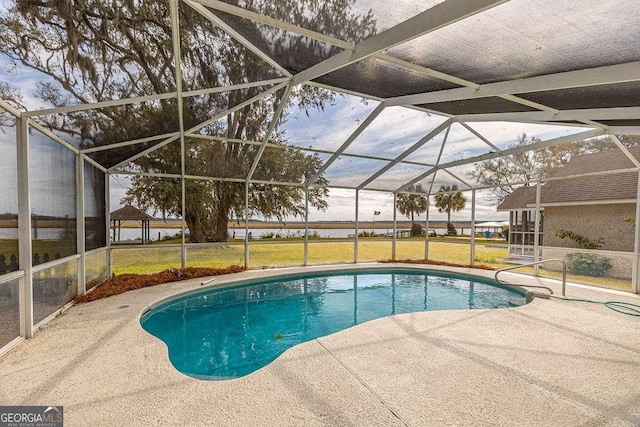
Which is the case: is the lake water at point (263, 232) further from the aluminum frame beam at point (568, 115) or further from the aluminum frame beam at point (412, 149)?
the aluminum frame beam at point (568, 115)

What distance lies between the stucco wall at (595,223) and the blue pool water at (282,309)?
4.53 metres

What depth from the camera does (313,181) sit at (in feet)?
32.2

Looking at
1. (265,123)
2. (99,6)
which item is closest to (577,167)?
(265,123)

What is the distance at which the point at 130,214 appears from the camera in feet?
27.6

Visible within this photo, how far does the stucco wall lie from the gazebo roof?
14227 millimetres

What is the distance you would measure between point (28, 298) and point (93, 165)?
3.86 meters

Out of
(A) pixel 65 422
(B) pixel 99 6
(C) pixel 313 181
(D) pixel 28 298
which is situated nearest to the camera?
(A) pixel 65 422

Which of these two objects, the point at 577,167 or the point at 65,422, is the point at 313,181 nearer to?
the point at 577,167

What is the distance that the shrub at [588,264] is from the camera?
7.63 m

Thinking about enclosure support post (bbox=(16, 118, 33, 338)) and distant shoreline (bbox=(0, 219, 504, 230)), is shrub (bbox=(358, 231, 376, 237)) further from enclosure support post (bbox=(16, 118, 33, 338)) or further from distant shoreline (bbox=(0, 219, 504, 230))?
enclosure support post (bbox=(16, 118, 33, 338))

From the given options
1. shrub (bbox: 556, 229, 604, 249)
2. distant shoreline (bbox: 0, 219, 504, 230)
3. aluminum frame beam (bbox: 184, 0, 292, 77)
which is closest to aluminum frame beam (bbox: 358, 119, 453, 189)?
distant shoreline (bbox: 0, 219, 504, 230)

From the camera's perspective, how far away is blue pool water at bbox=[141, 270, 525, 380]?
4.32 metres

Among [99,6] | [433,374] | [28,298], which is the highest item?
[99,6]

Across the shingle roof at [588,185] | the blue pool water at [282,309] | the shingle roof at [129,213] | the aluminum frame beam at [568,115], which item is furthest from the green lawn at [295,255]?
the aluminum frame beam at [568,115]
